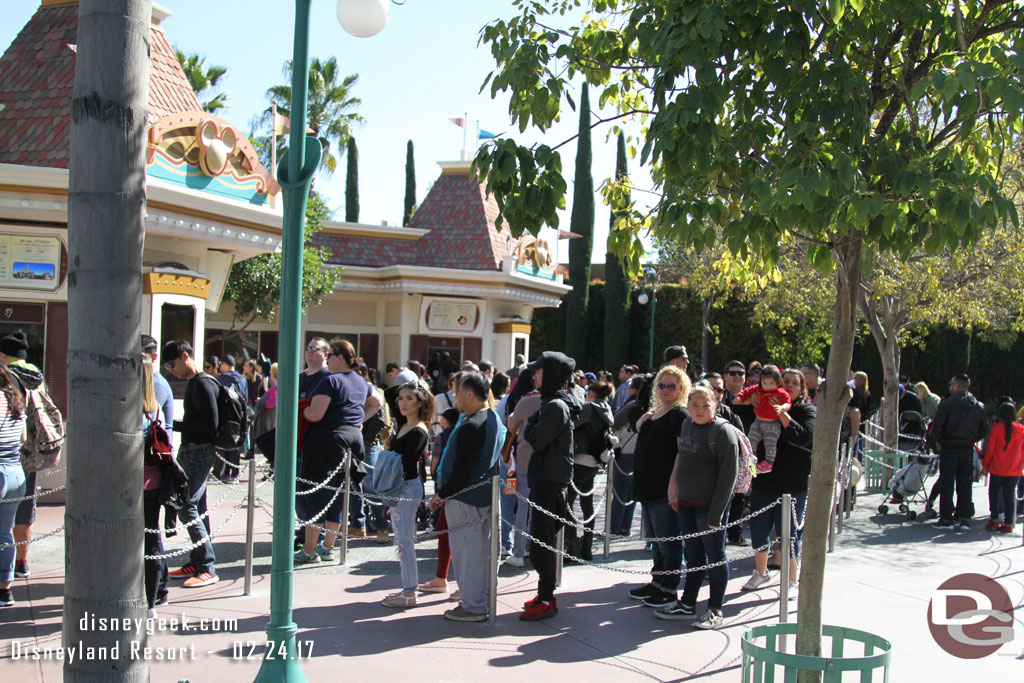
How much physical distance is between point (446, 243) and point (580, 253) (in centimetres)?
1306

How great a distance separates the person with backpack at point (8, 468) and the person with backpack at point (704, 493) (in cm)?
497

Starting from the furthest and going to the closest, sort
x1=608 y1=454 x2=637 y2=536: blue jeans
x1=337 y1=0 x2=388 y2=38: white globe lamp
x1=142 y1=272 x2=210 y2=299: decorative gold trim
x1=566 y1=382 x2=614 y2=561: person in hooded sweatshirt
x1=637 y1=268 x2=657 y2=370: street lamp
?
x1=637 y1=268 x2=657 y2=370: street lamp, x1=142 y1=272 x2=210 y2=299: decorative gold trim, x1=608 y1=454 x2=637 y2=536: blue jeans, x1=566 y1=382 x2=614 y2=561: person in hooded sweatshirt, x1=337 y1=0 x2=388 y2=38: white globe lamp

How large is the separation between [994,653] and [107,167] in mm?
6319

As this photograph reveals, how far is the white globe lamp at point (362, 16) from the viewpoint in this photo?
4.66 m

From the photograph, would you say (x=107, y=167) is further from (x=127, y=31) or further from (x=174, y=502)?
(x=174, y=502)

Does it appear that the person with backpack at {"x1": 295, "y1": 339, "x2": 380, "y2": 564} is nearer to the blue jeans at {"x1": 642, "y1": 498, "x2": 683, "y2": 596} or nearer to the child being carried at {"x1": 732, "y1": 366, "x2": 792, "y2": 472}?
the blue jeans at {"x1": 642, "y1": 498, "x2": 683, "y2": 596}

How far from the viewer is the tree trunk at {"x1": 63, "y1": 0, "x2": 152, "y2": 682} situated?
332cm

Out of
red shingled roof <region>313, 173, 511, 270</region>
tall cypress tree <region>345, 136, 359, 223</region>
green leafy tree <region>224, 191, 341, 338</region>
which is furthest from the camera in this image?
tall cypress tree <region>345, 136, 359, 223</region>

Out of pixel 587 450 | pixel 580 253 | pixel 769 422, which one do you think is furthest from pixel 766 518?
pixel 580 253

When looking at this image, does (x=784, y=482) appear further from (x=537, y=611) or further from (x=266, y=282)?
(x=266, y=282)

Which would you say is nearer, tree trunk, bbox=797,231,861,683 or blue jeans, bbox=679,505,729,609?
tree trunk, bbox=797,231,861,683

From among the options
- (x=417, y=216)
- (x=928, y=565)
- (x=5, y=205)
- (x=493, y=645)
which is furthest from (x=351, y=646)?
(x=417, y=216)

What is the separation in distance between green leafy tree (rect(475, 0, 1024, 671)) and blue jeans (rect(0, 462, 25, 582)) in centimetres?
460

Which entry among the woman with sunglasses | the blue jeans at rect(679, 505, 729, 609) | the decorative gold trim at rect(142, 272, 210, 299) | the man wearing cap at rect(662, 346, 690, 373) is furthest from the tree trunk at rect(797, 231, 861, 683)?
the decorative gold trim at rect(142, 272, 210, 299)
